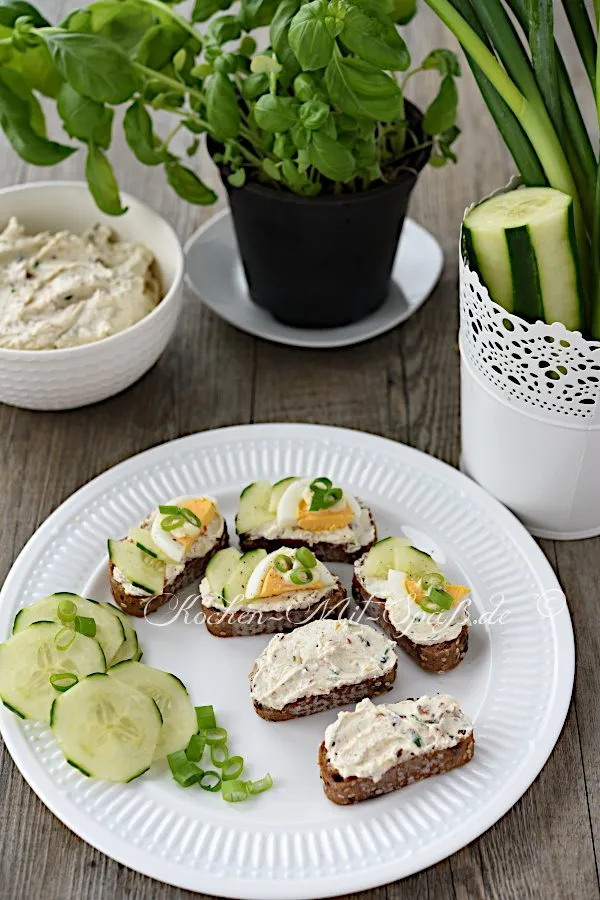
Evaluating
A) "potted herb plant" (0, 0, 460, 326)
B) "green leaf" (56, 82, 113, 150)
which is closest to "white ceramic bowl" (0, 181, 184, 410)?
"potted herb plant" (0, 0, 460, 326)

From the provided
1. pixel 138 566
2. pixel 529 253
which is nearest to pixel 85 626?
pixel 138 566

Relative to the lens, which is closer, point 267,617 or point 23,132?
point 267,617

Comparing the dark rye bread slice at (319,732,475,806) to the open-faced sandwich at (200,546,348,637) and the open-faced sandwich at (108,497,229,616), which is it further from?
the open-faced sandwich at (108,497,229,616)

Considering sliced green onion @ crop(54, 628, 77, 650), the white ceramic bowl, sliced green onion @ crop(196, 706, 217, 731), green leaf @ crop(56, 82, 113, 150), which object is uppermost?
green leaf @ crop(56, 82, 113, 150)

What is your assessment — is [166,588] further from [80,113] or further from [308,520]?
[80,113]

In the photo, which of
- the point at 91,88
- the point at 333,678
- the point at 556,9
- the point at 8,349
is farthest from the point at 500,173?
the point at 333,678

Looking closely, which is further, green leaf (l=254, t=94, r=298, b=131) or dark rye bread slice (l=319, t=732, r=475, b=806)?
green leaf (l=254, t=94, r=298, b=131)
